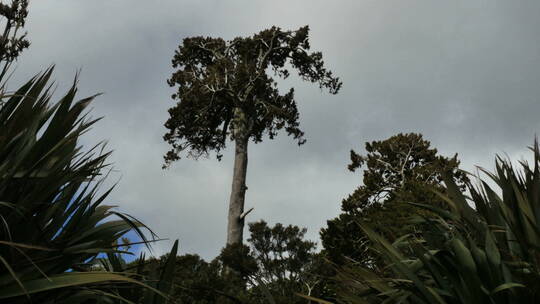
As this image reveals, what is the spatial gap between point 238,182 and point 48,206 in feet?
55.2

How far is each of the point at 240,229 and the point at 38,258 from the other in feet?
53.6

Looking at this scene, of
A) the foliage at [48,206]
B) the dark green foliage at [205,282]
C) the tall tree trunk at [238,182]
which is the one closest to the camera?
the foliage at [48,206]

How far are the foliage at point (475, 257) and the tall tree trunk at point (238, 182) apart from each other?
1506 cm

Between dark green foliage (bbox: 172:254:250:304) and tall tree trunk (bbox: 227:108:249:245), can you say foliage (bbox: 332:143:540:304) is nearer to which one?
dark green foliage (bbox: 172:254:250:304)

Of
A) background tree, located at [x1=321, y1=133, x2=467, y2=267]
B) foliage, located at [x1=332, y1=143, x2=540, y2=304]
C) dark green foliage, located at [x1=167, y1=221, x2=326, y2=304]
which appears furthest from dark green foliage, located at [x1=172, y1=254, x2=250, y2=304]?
foliage, located at [x1=332, y1=143, x2=540, y2=304]

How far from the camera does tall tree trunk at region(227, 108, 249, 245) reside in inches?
736

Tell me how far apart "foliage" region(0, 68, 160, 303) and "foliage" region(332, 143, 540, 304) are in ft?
4.61

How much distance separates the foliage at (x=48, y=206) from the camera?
2.49 meters

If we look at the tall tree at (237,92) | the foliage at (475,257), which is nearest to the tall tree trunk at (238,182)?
Result: the tall tree at (237,92)

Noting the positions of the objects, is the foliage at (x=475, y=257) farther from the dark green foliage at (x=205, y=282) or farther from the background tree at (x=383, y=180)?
the background tree at (x=383, y=180)

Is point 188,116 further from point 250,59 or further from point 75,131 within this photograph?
point 75,131

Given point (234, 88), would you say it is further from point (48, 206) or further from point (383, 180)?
point (48, 206)

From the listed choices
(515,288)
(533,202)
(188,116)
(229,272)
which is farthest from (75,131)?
(188,116)

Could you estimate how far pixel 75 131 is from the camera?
2.97 metres
